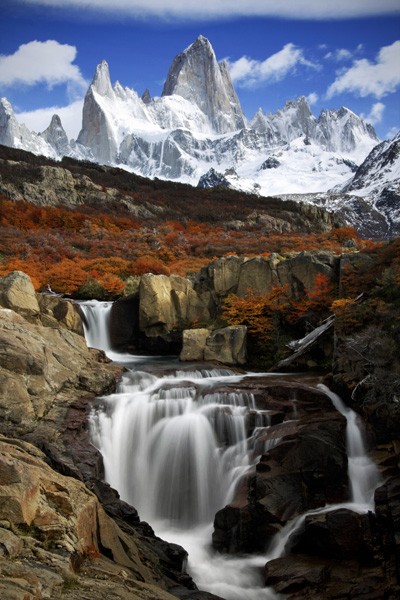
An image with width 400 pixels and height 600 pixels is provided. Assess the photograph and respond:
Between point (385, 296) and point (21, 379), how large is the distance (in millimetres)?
12884

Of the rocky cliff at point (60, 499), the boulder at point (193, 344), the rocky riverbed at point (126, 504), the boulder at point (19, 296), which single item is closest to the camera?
the rocky cliff at point (60, 499)

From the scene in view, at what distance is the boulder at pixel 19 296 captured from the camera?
16592 mm

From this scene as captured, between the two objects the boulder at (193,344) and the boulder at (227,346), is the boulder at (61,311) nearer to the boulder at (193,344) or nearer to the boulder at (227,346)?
the boulder at (193,344)

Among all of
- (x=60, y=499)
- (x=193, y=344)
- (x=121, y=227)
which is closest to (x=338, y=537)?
(x=60, y=499)

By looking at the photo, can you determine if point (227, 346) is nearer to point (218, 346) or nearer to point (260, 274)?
point (218, 346)

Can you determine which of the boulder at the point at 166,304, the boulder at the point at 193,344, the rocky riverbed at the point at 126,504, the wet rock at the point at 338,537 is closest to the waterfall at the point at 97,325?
the boulder at the point at 166,304

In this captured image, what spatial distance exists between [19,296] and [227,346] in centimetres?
893

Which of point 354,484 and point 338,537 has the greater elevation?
point 354,484

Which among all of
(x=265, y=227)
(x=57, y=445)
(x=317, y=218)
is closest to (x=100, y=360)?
(x=57, y=445)

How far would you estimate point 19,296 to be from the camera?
55.9ft

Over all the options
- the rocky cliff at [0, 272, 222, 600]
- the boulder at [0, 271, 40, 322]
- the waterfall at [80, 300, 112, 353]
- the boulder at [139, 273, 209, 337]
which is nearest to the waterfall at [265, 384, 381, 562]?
the rocky cliff at [0, 272, 222, 600]

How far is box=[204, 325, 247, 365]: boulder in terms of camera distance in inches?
747

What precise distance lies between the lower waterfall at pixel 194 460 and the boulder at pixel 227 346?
4.57 metres

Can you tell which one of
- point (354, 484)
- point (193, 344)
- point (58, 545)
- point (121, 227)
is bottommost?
point (354, 484)
